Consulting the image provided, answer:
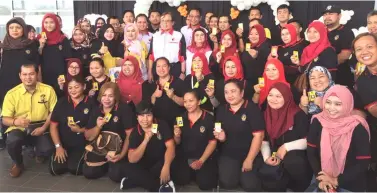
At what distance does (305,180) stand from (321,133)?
1.82 ft

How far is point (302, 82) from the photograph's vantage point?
3678mm

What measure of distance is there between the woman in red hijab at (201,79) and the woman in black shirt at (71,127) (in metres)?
1.14

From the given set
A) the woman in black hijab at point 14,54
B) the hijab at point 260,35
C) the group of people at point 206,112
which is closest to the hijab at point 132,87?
the group of people at point 206,112

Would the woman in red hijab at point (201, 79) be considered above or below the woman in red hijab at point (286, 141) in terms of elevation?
Result: above

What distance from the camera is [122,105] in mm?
3646

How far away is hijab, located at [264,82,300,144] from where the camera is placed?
3.23m

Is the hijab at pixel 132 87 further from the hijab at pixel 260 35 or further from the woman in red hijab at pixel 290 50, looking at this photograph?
the woman in red hijab at pixel 290 50

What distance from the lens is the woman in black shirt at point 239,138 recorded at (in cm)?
327

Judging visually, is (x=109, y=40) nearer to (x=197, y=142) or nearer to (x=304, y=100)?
(x=197, y=142)

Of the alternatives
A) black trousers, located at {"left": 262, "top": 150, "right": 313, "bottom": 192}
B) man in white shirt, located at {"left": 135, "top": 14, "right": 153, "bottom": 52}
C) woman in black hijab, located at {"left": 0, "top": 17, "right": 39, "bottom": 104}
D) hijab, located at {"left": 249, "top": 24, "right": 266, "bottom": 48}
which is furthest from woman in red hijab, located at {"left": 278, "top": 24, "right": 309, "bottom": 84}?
woman in black hijab, located at {"left": 0, "top": 17, "right": 39, "bottom": 104}

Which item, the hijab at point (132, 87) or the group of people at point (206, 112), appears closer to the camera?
the group of people at point (206, 112)

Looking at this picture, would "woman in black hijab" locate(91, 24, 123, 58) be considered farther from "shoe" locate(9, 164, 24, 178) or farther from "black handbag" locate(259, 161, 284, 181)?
"black handbag" locate(259, 161, 284, 181)

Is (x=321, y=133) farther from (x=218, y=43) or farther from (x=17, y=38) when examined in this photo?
(x=17, y=38)

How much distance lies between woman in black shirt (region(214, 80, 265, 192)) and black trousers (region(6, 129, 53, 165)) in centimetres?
192
